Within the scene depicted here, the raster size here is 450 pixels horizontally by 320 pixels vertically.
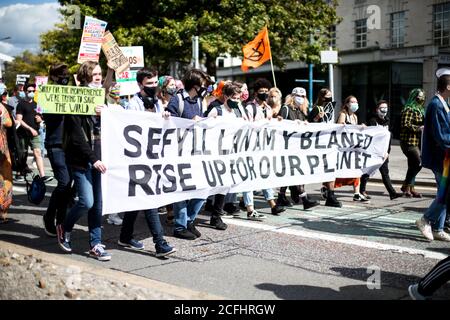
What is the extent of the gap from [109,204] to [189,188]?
1.16 meters

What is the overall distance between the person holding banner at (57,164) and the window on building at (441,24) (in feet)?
77.5

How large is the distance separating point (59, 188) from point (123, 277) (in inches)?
80.8

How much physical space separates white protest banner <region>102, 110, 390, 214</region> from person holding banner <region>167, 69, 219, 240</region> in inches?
8.6

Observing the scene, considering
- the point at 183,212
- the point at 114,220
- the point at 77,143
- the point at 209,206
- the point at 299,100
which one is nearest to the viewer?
the point at 77,143

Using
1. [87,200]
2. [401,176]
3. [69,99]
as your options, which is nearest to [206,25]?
[401,176]

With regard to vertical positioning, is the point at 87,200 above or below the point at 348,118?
below

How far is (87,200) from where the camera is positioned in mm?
5527

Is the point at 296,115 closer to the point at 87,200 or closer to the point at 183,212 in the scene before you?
the point at 183,212

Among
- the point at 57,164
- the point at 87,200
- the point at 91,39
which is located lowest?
the point at 87,200

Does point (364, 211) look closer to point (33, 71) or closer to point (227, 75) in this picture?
point (227, 75)

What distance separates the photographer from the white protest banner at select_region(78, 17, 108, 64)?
6.93m

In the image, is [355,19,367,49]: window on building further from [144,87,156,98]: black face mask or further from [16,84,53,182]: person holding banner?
[144,87,156,98]: black face mask

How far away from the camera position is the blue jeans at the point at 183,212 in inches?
255

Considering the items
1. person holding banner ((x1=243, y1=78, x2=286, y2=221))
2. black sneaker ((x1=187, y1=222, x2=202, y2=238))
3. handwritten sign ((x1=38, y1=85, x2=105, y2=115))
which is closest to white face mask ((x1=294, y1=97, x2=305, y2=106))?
person holding banner ((x1=243, y1=78, x2=286, y2=221))
